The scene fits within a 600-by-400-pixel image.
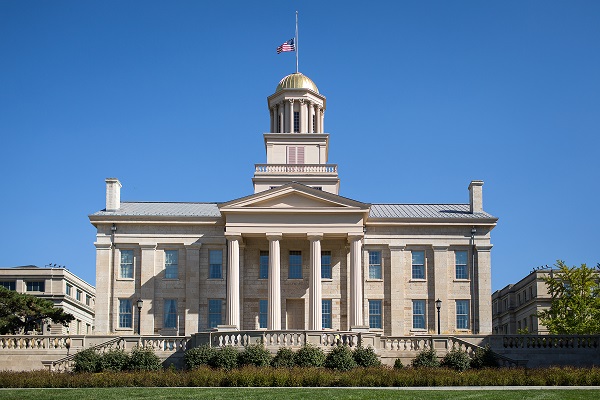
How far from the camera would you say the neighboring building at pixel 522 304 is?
303 ft

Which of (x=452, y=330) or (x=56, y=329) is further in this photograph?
(x=56, y=329)

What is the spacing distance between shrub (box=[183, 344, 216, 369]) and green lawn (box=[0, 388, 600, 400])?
35.1 ft

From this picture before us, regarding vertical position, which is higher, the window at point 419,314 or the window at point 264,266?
the window at point 264,266

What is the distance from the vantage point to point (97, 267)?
61.2m

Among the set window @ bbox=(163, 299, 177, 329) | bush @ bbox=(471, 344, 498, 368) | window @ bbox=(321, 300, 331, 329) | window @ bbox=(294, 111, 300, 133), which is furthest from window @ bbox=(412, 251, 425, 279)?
window @ bbox=(163, 299, 177, 329)

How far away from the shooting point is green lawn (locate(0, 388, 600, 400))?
31.8 m

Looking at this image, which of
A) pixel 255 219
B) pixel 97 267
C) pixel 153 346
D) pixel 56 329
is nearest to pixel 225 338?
pixel 153 346

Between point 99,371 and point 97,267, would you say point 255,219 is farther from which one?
point 99,371

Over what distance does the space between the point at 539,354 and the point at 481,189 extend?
18.3 m

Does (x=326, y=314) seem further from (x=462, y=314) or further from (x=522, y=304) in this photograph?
→ (x=522, y=304)

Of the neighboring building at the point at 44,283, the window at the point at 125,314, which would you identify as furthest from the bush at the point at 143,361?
the neighboring building at the point at 44,283

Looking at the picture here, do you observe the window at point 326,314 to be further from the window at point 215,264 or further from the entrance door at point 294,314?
the window at point 215,264

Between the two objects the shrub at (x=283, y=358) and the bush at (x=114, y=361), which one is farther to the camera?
the shrub at (x=283, y=358)

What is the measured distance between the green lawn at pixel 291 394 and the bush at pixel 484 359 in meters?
11.2
